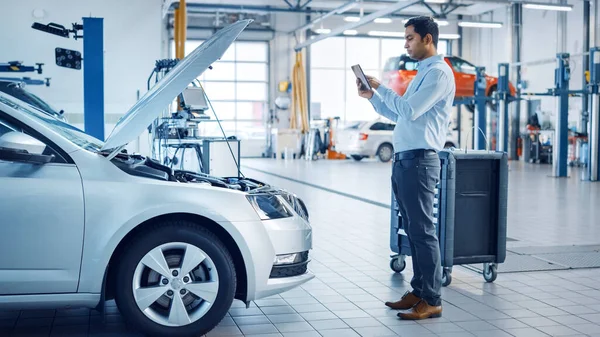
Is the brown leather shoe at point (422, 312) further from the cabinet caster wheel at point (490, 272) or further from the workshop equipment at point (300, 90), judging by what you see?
the workshop equipment at point (300, 90)

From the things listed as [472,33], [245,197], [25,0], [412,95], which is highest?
[472,33]

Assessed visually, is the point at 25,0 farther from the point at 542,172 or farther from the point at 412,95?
the point at 542,172

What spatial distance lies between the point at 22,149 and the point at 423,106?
211 cm

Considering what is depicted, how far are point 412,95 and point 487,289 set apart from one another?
1.73m

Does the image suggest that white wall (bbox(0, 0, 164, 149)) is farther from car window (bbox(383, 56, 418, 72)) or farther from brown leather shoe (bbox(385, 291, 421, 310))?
car window (bbox(383, 56, 418, 72))

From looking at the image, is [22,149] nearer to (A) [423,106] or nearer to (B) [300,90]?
(A) [423,106]

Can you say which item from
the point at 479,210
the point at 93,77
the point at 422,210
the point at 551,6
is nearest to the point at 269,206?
the point at 422,210

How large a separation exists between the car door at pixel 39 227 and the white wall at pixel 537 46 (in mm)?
21042

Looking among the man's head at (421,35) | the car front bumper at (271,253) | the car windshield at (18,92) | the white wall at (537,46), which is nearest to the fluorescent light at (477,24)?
the white wall at (537,46)

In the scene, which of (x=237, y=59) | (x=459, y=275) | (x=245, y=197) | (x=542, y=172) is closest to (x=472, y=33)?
(x=237, y=59)

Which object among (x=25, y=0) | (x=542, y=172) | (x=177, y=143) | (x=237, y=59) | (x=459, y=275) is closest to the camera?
(x=459, y=275)

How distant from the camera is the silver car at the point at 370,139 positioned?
23.0 m

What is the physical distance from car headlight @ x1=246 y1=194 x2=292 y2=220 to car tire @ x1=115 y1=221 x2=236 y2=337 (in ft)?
0.92

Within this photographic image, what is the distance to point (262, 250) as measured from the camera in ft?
12.1
